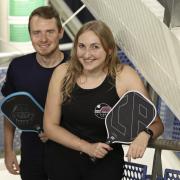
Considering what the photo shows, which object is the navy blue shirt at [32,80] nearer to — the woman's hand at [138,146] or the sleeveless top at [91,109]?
the sleeveless top at [91,109]

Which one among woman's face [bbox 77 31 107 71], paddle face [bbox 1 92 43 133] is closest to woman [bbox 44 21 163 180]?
woman's face [bbox 77 31 107 71]

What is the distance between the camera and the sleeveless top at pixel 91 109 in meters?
1.62

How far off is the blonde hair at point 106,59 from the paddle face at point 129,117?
102 mm

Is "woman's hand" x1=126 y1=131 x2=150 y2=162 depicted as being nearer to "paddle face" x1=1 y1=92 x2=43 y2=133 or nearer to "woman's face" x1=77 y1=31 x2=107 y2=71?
"woman's face" x1=77 y1=31 x2=107 y2=71

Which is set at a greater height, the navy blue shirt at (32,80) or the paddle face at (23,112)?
the navy blue shirt at (32,80)

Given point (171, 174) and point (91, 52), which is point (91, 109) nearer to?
point (91, 52)

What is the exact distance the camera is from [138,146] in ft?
5.26

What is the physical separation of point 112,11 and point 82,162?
0.61 metres

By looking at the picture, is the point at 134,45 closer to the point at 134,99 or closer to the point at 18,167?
the point at 134,99

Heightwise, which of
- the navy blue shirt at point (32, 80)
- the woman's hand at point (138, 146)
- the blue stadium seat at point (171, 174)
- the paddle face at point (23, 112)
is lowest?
the blue stadium seat at point (171, 174)

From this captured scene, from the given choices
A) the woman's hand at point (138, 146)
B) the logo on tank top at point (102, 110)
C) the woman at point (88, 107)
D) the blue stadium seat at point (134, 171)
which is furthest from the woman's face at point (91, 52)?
the blue stadium seat at point (134, 171)

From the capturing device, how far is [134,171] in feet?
5.89

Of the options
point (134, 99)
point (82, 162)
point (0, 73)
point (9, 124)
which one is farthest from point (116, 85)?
point (0, 73)

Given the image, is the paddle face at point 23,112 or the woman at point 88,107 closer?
the woman at point 88,107
